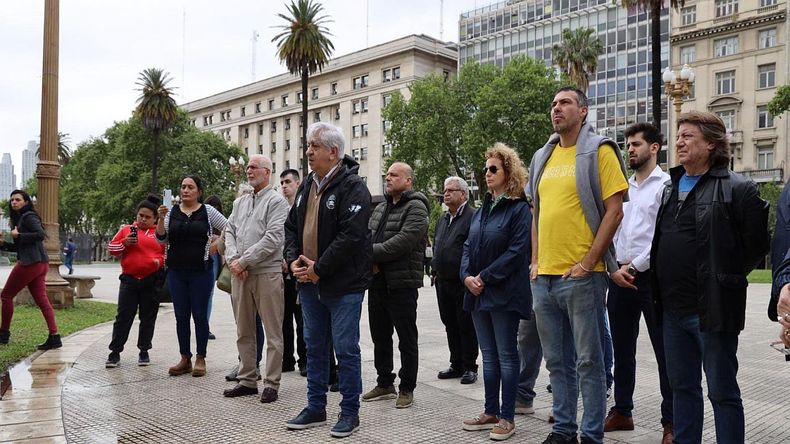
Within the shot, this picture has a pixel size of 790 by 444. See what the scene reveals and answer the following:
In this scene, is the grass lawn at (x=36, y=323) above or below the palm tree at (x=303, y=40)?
below

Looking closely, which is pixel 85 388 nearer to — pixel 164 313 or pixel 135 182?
pixel 164 313

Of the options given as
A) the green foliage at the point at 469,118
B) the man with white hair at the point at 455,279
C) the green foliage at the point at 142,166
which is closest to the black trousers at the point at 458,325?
the man with white hair at the point at 455,279

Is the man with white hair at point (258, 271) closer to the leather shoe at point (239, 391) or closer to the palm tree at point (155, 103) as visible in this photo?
the leather shoe at point (239, 391)

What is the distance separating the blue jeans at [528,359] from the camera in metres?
5.53

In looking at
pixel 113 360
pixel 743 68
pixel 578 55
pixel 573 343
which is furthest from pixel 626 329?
pixel 743 68

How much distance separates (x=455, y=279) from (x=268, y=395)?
7.53 ft

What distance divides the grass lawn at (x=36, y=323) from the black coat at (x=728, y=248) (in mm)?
6786

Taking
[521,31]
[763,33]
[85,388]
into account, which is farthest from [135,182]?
[763,33]

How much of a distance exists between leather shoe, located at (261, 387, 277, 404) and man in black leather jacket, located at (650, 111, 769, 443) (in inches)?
136

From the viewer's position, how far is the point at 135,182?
55.6m

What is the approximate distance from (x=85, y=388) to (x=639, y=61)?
65403 mm

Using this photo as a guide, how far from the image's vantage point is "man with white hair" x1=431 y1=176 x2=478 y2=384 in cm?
682

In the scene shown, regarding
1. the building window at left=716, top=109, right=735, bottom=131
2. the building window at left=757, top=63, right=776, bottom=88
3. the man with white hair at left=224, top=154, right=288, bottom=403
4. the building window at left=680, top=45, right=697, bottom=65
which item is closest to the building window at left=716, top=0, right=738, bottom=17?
the building window at left=680, top=45, right=697, bottom=65

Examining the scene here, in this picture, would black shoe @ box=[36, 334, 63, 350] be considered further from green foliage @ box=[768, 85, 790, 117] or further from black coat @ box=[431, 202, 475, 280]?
green foliage @ box=[768, 85, 790, 117]
